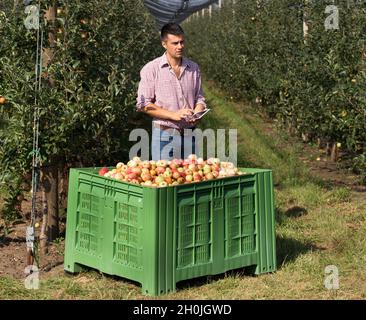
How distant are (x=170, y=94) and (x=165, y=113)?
0.61ft

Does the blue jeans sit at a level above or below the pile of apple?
above

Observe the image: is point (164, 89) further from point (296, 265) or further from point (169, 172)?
point (296, 265)

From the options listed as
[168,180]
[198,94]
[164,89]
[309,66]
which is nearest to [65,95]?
[164,89]

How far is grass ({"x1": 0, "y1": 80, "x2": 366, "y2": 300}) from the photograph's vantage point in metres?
4.25

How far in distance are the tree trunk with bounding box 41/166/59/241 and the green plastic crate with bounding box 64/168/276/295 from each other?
0.79 metres

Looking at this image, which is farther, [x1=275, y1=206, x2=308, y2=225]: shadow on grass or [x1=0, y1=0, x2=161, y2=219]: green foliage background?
[x1=275, y1=206, x2=308, y2=225]: shadow on grass

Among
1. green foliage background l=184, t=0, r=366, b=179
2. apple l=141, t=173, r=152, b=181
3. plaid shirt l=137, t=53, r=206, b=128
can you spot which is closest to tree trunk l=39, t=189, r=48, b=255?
plaid shirt l=137, t=53, r=206, b=128

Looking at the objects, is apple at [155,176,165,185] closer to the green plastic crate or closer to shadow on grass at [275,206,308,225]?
the green plastic crate

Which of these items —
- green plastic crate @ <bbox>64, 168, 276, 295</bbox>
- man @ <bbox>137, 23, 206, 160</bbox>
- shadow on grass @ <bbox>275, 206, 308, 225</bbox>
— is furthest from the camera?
shadow on grass @ <bbox>275, 206, 308, 225</bbox>

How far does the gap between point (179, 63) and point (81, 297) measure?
174cm

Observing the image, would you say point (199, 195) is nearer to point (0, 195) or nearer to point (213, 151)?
point (0, 195)

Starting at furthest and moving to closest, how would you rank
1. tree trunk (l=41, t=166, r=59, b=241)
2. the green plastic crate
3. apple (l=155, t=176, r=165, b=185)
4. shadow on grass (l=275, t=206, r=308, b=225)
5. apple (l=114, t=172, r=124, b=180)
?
shadow on grass (l=275, t=206, r=308, b=225)
tree trunk (l=41, t=166, r=59, b=241)
apple (l=114, t=172, r=124, b=180)
apple (l=155, t=176, r=165, b=185)
the green plastic crate

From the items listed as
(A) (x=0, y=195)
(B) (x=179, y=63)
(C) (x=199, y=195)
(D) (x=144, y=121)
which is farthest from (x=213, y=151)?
(C) (x=199, y=195)

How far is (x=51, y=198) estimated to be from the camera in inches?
215
